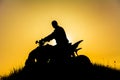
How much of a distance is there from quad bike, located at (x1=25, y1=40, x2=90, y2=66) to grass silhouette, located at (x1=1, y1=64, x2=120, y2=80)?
0.34 m

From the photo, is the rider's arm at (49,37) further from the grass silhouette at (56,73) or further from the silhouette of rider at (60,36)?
the grass silhouette at (56,73)

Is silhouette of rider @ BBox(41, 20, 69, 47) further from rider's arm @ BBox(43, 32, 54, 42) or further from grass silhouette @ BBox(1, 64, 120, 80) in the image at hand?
grass silhouette @ BBox(1, 64, 120, 80)

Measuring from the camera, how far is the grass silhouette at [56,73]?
83.9 feet

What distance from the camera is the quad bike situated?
2573cm

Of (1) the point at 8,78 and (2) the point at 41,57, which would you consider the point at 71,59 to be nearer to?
(2) the point at 41,57

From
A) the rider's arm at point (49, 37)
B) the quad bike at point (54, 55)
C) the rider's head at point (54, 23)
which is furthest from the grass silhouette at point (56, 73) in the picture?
the rider's head at point (54, 23)

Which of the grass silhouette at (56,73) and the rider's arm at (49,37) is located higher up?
the rider's arm at (49,37)

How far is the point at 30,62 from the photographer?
25.6 meters

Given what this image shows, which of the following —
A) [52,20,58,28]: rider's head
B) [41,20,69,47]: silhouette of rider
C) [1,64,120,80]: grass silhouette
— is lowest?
[1,64,120,80]: grass silhouette

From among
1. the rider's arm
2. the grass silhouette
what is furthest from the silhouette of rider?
the grass silhouette

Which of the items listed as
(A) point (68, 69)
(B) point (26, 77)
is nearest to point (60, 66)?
(A) point (68, 69)

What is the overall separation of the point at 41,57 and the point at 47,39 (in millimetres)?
1190

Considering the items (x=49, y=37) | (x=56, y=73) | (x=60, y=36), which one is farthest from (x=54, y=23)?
(x=56, y=73)

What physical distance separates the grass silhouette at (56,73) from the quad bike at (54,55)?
1.10ft
